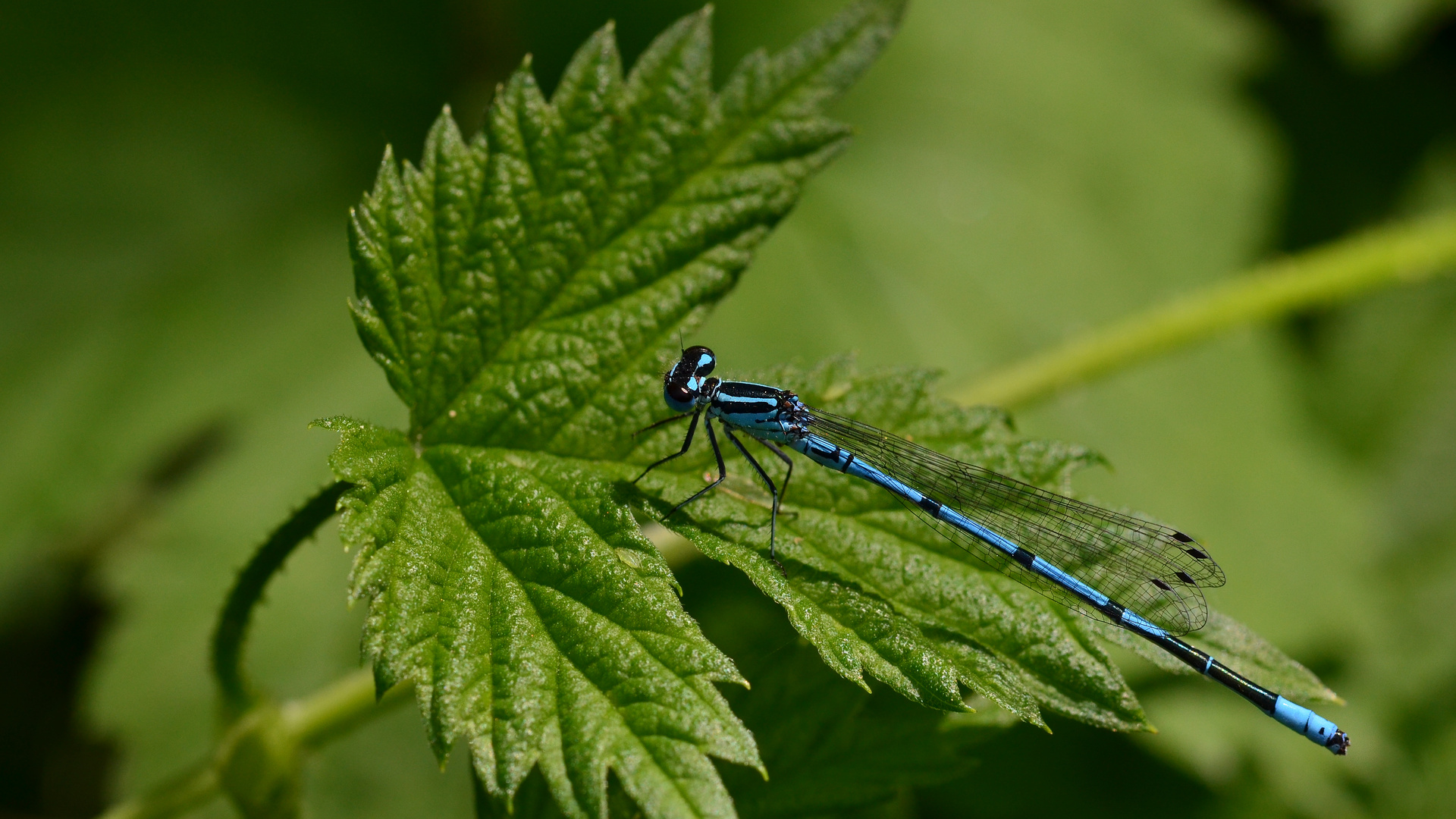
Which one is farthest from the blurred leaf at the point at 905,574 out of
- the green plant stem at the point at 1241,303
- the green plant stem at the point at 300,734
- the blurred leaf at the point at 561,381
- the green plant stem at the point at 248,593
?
the green plant stem at the point at 1241,303

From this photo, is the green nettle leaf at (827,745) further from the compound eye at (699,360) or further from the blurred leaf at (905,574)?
the compound eye at (699,360)

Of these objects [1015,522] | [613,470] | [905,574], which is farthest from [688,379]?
[1015,522]

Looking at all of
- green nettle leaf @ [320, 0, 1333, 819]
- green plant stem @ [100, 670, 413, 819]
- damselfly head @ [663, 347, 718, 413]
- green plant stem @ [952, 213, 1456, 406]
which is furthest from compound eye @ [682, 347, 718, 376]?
green plant stem @ [952, 213, 1456, 406]

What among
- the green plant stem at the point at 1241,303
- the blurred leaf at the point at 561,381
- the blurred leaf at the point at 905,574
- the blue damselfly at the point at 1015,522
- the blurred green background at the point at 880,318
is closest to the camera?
the blurred leaf at the point at 561,381

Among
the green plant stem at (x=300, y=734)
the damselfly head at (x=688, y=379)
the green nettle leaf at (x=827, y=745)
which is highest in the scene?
the damselfly head at (x=688, y=379)

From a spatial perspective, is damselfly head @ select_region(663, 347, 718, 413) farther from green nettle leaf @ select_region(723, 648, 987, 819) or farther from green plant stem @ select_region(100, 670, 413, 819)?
green plant stem @ select_region(100, 670, 413, 819)

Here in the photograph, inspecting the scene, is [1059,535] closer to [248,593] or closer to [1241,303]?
[1241,303]
